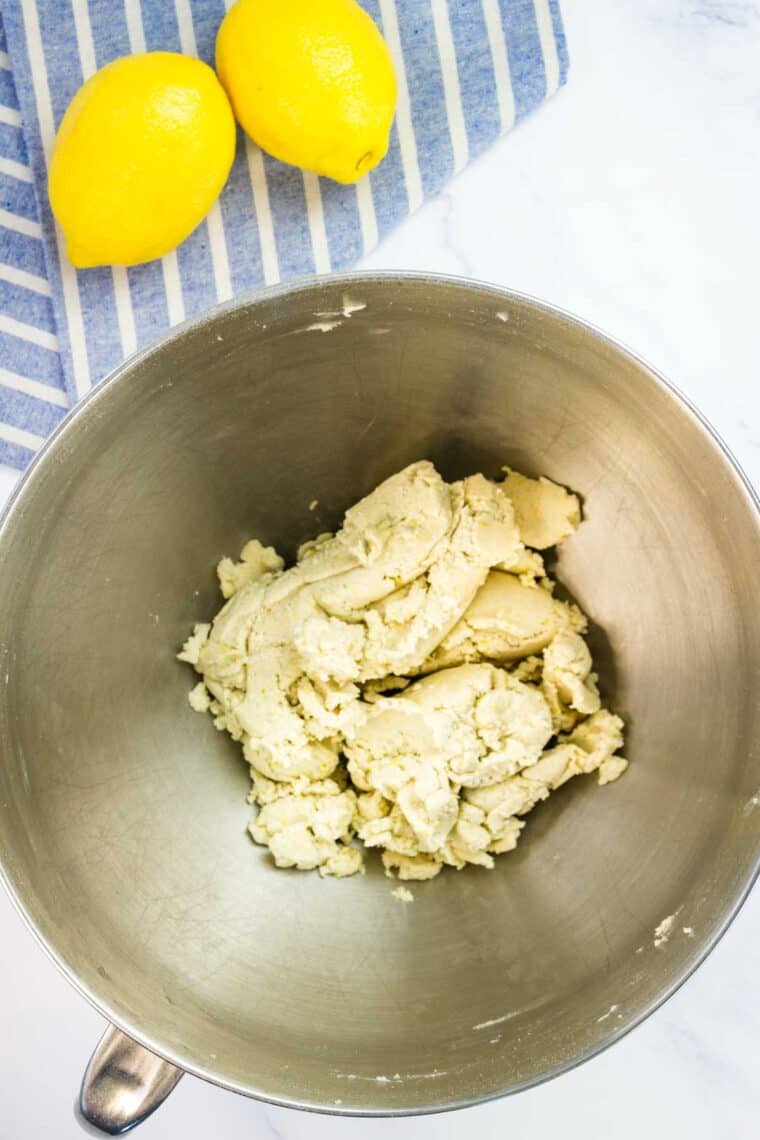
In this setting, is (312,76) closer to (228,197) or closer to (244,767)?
(228,197)

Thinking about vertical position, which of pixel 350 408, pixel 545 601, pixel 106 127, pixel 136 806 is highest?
pixel 106 127

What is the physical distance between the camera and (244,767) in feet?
3.45

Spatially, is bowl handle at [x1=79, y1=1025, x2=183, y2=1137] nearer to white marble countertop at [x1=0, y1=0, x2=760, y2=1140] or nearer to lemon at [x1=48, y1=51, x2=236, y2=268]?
white marble countertop at [x1=0, y1=0, x2=760, y2=1140]

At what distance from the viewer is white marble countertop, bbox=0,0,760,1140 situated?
3.77 ft

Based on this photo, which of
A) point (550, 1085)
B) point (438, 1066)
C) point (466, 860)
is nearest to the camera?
point (438, 1066)

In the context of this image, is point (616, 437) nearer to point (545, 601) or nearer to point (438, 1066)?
point (545, 601)

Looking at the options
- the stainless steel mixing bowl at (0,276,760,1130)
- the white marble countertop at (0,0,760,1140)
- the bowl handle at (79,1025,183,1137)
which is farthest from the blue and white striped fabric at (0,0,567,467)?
the bowl handle at (79,1025,183,1137)

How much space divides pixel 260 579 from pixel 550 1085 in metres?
0.68

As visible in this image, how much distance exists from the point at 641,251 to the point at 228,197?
0.48 metres

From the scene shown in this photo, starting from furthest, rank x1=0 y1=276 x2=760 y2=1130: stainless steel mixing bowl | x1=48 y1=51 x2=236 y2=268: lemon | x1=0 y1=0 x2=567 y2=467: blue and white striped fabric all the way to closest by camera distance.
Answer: x1=0 y1=0 x2=567 y2=467: blue and white striped fabric → x1=48 y1=51 x2=236 y2=268: lemon → x1=0 y1=276 x2=760 y2=1130: stainless steel mixing bowl

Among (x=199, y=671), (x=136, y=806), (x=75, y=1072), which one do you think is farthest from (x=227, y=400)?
(x=75, y=1072)

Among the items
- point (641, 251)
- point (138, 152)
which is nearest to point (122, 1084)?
point (138, 152)

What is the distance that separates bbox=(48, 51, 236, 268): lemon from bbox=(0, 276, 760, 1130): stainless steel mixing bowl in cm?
22

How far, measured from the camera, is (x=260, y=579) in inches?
41.8
